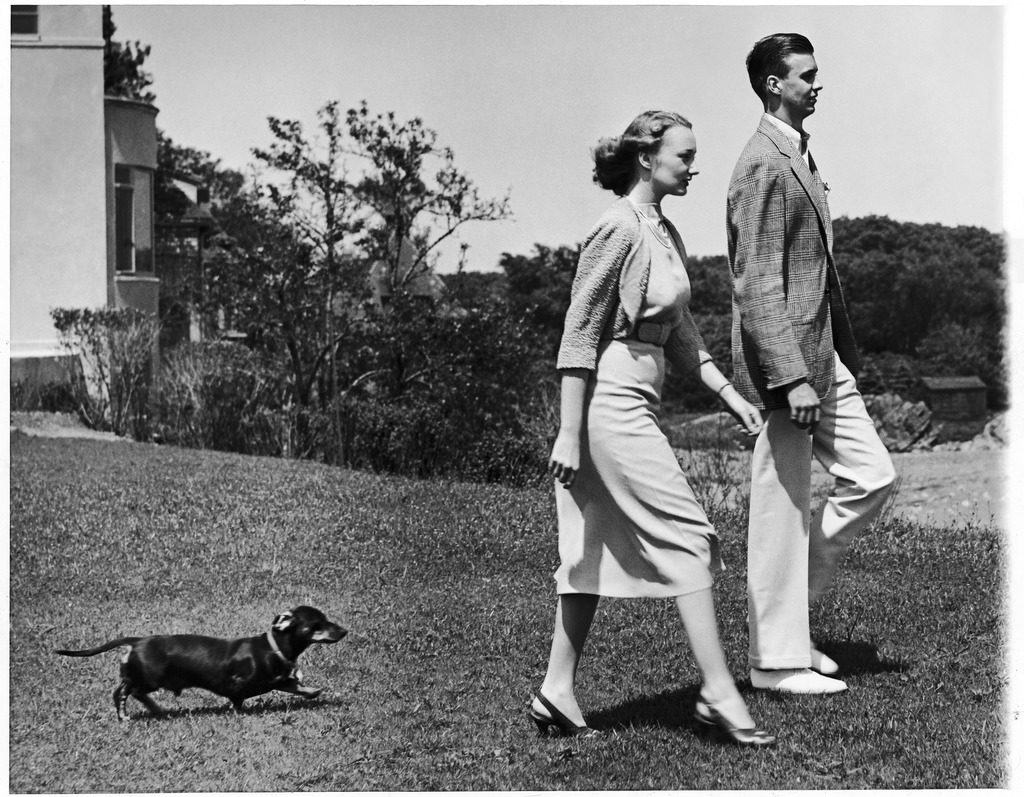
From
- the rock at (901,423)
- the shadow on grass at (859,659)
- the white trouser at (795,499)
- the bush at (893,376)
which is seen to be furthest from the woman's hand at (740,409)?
the bush at (893,376)

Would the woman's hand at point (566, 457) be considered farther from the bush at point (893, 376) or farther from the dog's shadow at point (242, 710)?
the bush at point (893, 376)

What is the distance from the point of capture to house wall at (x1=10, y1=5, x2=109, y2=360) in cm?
1741

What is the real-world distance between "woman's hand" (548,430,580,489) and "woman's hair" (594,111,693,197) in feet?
3.11

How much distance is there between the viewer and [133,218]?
67.5ft

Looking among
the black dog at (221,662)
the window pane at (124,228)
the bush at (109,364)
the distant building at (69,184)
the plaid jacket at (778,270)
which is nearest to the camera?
the black dog at (221,662)

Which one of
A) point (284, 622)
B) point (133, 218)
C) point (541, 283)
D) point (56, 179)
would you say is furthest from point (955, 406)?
point (284, 622)

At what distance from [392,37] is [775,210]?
575cm

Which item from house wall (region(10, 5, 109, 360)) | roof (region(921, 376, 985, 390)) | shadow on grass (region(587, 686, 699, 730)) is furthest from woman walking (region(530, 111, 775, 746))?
roof (region(921, 376, 985, 390))

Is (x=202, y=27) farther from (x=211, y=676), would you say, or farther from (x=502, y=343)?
(x=502, y=343)

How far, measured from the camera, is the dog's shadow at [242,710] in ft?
15.3

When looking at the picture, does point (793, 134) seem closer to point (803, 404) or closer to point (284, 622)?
point (803, 404)

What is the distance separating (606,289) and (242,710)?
202 cm

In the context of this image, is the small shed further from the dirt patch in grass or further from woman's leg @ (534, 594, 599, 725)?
woman's leg @ (534, 594, 599, 725)

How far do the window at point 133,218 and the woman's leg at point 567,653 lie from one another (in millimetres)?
17184
